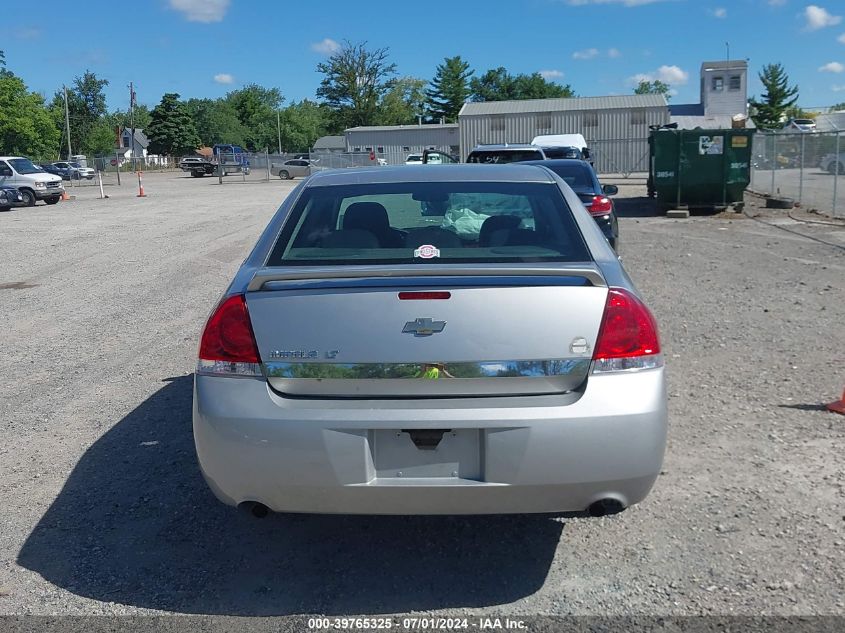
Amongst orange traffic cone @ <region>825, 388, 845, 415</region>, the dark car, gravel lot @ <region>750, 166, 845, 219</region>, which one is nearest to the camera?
orange traffic cone @ <region>825, 388, 845, 415</region>

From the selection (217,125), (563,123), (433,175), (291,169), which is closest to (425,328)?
(433,175)

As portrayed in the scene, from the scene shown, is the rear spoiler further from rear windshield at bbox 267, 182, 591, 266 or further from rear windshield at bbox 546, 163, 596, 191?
rear windshield at bbox 546, 163, 596, 191

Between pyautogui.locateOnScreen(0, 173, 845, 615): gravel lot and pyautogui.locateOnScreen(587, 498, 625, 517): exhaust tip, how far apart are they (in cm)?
36

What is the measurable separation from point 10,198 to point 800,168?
81.6 ft

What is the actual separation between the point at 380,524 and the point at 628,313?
169 centimetres

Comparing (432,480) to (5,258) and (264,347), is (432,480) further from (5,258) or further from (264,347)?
(5,258)

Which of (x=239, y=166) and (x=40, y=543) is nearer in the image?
(x=40, y=543)

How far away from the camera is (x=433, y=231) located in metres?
4.08

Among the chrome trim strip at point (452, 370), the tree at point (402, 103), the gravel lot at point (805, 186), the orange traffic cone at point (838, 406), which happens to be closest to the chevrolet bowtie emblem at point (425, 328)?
the chrome trim strip at point (452, 370)

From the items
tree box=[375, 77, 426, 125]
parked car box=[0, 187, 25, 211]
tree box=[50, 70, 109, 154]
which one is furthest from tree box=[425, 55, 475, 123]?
parked car box=[0, 187, 25, 211]

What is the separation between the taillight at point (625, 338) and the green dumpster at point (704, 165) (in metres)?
18.0

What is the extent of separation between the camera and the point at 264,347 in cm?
330

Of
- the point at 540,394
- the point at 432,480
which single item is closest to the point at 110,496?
the point at 432,480

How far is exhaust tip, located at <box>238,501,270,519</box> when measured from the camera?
11.2ft
